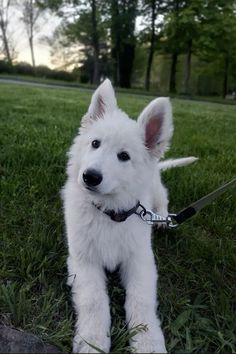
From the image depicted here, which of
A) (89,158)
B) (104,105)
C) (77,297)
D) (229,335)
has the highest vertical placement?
(104,105)

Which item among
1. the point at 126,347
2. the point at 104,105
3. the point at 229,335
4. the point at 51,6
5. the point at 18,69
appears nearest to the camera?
the point at 126,347

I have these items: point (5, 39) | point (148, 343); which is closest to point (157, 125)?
point (148, 343)

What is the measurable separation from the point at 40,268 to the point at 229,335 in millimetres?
1120

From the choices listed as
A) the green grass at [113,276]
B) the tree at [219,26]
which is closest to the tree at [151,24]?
the tree at [219,26]

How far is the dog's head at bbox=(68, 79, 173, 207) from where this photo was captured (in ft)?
7.51

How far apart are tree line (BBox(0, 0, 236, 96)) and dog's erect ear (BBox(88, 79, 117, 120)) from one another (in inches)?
915

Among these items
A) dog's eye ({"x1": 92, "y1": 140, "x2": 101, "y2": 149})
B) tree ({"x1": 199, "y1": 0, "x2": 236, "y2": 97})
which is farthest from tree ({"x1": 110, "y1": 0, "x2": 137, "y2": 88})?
dog's eye ({"x1": 92, "y1": 140, "x2": 101, "y2": 149})

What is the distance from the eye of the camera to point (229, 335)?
207 centimetres

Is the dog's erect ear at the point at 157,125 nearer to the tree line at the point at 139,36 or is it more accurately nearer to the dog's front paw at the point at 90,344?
the dog's front paw at the point at 90,344

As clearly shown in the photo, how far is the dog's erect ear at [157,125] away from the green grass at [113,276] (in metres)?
0.76

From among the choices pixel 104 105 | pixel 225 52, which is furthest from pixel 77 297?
pixel 225 52

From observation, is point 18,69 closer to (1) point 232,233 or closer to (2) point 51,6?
(2) point 51,6

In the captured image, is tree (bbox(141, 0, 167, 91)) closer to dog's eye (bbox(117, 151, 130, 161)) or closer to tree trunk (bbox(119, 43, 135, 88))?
tree trunk (bbox(119, 43, 135, 88))

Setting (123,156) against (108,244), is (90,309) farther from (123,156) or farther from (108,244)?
(123,156)
